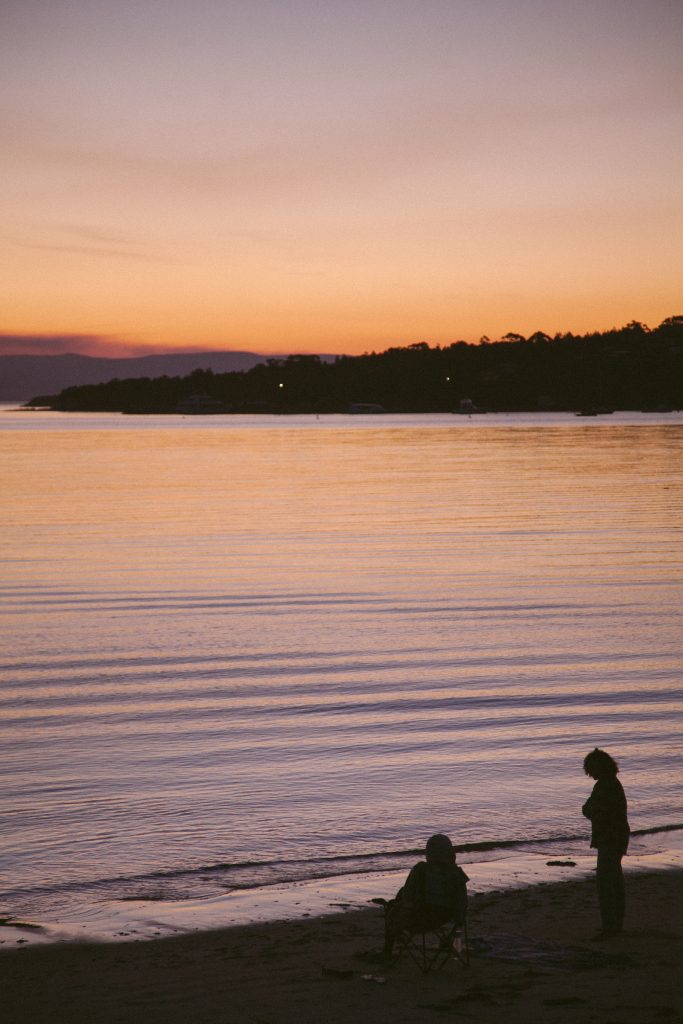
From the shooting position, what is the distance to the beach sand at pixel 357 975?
7.93 metres

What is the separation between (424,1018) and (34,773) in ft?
28.8

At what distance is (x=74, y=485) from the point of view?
7238cm

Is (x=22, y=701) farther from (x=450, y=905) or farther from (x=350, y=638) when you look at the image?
(x=450, y=905)

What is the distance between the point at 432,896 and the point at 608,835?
180 cm

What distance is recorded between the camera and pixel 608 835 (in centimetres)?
950

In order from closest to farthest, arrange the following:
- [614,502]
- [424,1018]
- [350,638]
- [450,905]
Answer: [424,1018] < [450,905] < [350,638] < [614,502]

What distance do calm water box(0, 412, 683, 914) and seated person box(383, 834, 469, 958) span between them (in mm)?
3238

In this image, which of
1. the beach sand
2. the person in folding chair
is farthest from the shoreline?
the person in folding chair

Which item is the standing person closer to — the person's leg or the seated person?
the person's leg

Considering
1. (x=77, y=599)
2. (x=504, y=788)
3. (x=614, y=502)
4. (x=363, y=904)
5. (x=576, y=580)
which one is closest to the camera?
(x=363, y=904)

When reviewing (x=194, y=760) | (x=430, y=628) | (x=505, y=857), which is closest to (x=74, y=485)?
(x=430, y=628)

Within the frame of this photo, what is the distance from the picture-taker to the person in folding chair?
8.48 metres

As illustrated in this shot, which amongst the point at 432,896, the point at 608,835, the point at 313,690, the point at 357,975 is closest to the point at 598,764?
the point at 608,835

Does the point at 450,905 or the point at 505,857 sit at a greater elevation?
the point at 450,905
